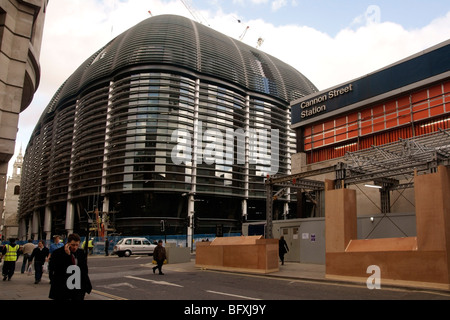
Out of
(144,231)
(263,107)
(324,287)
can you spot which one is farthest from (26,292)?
(263,107)

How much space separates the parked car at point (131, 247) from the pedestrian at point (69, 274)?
97.2ft

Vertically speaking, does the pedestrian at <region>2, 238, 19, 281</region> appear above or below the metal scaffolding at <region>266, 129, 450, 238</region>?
below

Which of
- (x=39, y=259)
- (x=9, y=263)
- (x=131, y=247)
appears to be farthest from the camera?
(x=131, y=247)

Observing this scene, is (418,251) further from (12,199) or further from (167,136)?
(12,199)

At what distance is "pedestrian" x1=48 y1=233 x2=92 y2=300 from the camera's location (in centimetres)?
528

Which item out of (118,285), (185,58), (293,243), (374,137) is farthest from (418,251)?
(185,58)

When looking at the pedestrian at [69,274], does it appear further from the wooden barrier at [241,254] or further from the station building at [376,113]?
the station building at [376,113]

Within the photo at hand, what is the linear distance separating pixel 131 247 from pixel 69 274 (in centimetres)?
3024

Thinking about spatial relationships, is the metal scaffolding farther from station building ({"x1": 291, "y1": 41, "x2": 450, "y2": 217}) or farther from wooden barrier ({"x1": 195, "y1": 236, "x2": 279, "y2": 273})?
wooden barrier ({"x1": 195, "y1": 236, "x2": 279, "y2": 273})

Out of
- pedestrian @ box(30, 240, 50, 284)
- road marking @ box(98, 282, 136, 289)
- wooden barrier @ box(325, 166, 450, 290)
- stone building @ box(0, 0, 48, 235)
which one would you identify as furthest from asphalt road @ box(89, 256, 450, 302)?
stone building @ box(0, 0, 48, 235)

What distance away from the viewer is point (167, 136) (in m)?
70.6

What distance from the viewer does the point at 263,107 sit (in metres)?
87.8

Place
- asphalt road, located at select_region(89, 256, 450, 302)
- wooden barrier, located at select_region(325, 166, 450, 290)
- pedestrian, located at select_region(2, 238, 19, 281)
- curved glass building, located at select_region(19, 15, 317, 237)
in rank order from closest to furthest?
asphalt road, located at select_region(89, 256, 450, 302)
wooden barrier, located at select_region(325, 166, 450, 290)
pedestrian, located at select_region(2, 238, 19, 281)
curved glass building, located at select_region(19, 15, 317, 237)

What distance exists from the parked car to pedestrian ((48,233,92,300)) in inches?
1167
